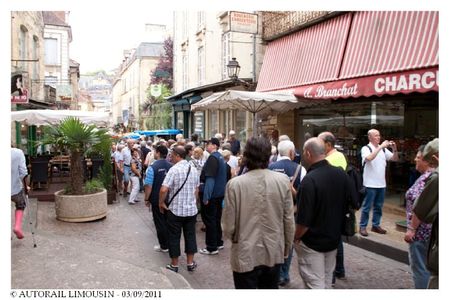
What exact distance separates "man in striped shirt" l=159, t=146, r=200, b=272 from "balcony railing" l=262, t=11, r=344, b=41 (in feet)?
20.5

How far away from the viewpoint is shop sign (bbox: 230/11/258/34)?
11.7m

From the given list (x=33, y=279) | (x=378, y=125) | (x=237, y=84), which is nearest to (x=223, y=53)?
(x=237, y=84)

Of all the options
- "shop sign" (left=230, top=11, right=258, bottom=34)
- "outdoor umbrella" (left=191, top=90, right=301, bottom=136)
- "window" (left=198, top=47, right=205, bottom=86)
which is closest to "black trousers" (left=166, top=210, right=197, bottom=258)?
"outdoor umbrella" (left=191, top=90, right=301, bottom=136)

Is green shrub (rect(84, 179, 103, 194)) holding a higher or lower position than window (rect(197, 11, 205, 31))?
lower

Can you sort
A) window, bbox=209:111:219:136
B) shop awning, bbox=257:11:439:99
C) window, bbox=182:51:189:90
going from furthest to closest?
window, bbox=182:51:189:90 → window, bbox=209:111:219:136 → shop awning, bbox=257:11:439:99

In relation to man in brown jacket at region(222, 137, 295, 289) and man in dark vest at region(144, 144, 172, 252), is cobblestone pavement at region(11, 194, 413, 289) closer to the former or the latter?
man in dark vest at region(144, 144, 172, 252)

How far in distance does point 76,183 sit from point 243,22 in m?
6.81

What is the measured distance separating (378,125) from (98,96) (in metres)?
106

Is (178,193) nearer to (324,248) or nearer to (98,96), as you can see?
(324,248)

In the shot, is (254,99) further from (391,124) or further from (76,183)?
(76,183)

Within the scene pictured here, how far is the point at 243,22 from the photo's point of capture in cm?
1192

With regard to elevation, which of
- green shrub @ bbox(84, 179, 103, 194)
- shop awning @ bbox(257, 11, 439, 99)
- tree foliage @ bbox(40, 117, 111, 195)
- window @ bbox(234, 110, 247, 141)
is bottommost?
green shrub @ bbox(84, 179, 103, 194)

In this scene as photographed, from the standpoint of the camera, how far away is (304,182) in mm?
3562

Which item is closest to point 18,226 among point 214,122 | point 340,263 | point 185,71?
point 340,263
